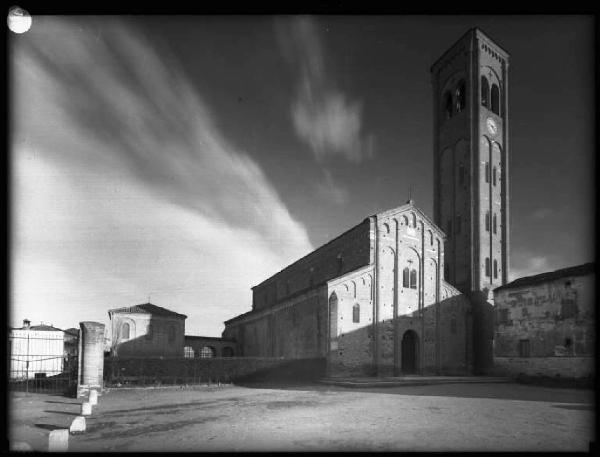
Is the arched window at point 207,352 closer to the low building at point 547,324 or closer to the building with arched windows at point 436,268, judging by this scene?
the building with arched windows at point 436,268

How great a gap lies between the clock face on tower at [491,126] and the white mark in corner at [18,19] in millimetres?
34687

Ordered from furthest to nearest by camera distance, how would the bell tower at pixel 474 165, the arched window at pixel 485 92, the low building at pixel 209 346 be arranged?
the low building at pixel 209 346 < the arched window at pixel 485 92 < the bell tower at pixel 474 165

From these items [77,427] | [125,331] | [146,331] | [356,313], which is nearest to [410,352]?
[356,313]

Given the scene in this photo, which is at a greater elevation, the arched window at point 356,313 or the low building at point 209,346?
the arched window at point 356,313

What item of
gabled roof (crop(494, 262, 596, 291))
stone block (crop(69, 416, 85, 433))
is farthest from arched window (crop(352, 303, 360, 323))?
stone block (crop(69, 416, 85, 433))

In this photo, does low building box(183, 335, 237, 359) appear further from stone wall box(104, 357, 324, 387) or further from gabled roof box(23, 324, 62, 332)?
stone wall box(104, 357, 324, 387)

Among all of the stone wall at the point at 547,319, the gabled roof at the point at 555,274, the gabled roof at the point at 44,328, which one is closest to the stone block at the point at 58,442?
the stone wall at the point at 547,319

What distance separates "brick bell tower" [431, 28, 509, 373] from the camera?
34.1 m

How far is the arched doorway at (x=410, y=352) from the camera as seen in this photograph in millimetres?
31009

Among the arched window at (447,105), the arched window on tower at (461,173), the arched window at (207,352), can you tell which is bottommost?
the arched window at (207,352)

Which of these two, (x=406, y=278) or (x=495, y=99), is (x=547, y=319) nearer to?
(x=406, y=278)

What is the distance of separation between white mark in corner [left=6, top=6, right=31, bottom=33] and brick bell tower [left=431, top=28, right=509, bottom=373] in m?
32.2
